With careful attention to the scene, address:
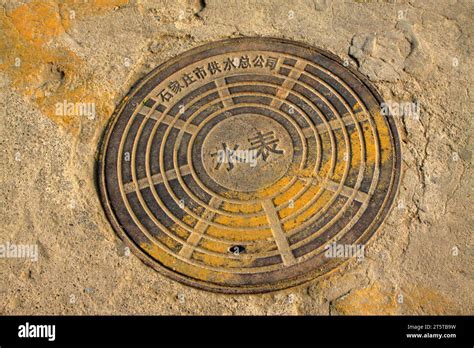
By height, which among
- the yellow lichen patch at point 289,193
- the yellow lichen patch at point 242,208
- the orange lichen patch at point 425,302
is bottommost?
the orange lichen patch at point 425,302

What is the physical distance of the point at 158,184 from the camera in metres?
5.14

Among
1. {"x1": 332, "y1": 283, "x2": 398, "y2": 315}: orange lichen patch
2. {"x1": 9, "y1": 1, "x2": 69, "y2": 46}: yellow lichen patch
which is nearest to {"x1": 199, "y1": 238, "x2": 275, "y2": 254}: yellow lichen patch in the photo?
{"x1": 332, "y1": 283, "x2": 398, "y2": 315}: orange lichen patch

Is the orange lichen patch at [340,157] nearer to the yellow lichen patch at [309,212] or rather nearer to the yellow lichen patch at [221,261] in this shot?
the yellow lichen patch at [309,212]

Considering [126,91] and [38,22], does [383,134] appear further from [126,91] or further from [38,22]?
[38,22]

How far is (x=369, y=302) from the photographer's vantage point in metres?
4.55

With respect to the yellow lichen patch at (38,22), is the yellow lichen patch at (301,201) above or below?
below

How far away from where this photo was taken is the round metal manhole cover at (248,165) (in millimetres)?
4809

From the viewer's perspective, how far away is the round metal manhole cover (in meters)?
4.81


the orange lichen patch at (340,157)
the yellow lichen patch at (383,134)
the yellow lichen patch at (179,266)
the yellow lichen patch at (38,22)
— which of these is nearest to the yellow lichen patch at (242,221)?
the yellow lichen patch at (179,266)

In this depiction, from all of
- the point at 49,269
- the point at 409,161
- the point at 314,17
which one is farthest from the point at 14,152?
the point at 409,161

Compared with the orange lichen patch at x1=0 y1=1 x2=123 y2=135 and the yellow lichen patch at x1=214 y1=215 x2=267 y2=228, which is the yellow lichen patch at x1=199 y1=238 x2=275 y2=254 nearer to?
the yellow lichen patch at x1=214 y1=215 x2=267 y2=228

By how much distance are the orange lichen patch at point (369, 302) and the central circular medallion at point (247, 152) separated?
3.90ft

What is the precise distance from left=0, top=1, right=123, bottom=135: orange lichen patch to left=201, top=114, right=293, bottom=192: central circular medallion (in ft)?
3.75

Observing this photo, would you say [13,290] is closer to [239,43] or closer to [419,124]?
[239,43]
